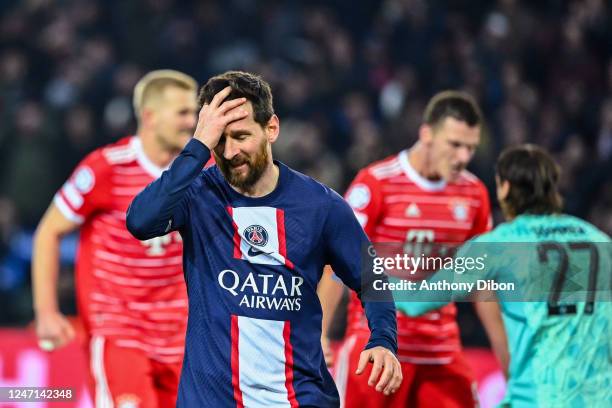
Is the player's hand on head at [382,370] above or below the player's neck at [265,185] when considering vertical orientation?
below

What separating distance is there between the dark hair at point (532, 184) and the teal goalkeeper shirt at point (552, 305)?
0.10 meters

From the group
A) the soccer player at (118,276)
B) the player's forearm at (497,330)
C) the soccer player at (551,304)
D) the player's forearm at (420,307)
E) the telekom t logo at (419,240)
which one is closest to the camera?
the soccer player at (551,304)

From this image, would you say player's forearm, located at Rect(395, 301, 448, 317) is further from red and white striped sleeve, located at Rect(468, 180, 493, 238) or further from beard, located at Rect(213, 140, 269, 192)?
red and white striped sleeve, located at Rect(468, 180, 493, 238)

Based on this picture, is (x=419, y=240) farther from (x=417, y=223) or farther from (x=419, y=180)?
(x=419, y=180)

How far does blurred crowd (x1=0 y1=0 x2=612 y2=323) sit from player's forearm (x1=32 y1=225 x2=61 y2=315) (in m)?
4.29

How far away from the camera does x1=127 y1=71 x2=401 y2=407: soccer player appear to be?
12.7ft

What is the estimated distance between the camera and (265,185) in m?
4.04

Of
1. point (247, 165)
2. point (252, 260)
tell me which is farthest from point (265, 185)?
point (252, 260)

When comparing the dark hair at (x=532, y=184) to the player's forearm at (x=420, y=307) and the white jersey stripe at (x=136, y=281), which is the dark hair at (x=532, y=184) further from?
the white jersey stripe at (x=136, y=281)

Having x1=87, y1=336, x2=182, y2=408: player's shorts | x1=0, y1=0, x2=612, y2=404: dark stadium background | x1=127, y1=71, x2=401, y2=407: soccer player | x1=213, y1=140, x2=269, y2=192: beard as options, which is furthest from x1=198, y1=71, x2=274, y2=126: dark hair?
x1=0, y1=0, x2=612, y2=404: dark stadium background

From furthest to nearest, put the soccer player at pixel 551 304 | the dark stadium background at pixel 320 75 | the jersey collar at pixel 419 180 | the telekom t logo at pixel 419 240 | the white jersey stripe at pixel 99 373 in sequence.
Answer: the dark stadium background at pixel 320 75 < the jersey collar at pixel 419 180 < the telekom t logo at pixel 419 240 < the white jersey stripe at pixel 99 373 < the soccer player at pixel 551 304

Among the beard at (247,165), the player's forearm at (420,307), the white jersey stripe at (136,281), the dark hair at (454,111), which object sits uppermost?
the dark hair at (454,111)

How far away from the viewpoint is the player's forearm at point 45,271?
5.80m

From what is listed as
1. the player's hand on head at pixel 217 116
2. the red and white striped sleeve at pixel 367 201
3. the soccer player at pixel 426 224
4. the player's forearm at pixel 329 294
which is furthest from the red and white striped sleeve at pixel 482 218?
the player's hand on head at pixel 217 116
